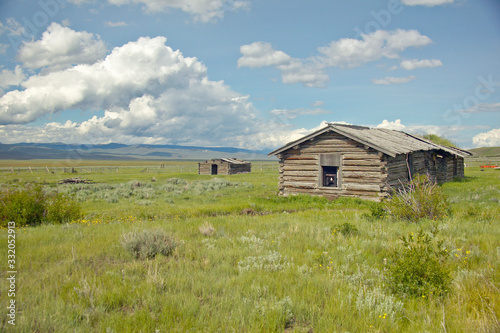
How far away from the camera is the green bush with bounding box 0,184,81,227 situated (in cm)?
1065

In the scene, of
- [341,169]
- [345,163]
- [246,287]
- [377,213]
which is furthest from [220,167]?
[246,287]

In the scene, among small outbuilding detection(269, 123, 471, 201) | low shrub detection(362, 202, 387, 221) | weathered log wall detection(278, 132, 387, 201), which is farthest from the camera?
weathered log wall detection(278, 132, 387, 201)

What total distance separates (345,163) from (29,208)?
15772 mm

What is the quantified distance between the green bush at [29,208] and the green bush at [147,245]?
622cm

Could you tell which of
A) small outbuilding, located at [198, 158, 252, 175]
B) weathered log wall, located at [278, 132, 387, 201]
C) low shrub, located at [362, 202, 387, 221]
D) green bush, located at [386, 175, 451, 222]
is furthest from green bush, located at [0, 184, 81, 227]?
small outbuilding, located at [198, 158, 252, 175]

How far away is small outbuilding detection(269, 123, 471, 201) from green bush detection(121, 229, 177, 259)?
13055 millimetres

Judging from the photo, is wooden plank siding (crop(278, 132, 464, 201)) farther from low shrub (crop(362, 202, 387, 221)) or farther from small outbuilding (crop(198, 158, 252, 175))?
small outbuilding (crop(198, 158, 252, 175))

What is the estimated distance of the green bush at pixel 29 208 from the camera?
1065cm

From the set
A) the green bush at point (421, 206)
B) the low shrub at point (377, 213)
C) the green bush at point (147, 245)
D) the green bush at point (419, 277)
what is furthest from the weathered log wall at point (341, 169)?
the green bush at point (147, 245)

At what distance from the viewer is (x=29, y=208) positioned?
10898mm

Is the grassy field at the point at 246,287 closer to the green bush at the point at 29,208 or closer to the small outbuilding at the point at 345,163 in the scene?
the green bush at the point at 29,208

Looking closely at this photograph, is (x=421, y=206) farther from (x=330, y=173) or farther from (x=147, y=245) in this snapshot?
(x=330, y=173)

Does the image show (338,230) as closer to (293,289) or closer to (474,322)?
(293,289)

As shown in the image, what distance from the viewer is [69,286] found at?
4.76m
